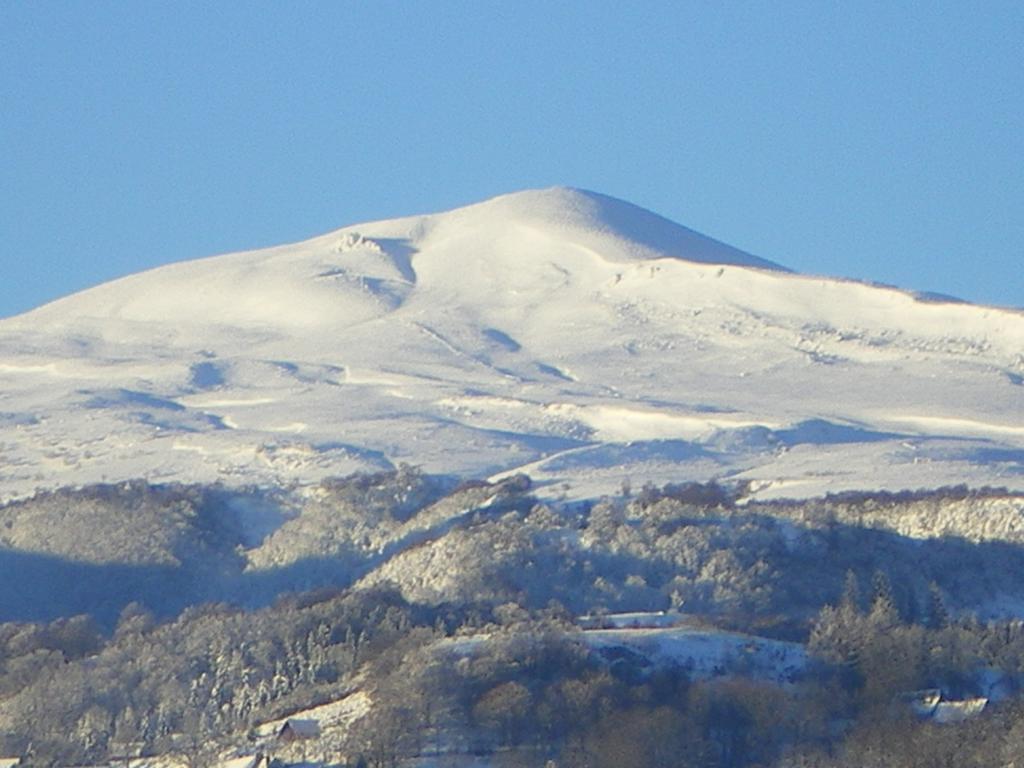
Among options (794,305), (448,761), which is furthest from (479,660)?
(794,305)

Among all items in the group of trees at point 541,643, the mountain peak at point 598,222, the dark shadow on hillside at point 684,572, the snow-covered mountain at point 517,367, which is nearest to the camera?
the group of trees at point 541,643

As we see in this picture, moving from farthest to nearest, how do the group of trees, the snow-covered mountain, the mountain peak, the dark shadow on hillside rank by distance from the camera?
the mountain peak, the snow-covered mountain, the dark shadow on hillside, the group of trees

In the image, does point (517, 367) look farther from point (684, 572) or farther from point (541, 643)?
point (541, 643)

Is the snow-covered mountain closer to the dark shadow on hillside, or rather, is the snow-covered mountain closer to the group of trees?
the dark shadow on hillside

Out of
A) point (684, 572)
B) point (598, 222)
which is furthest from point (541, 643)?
point (598, 222)

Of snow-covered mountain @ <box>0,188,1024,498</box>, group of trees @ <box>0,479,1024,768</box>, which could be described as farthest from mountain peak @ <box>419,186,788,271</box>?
group of trees @ <box>0,479,1024,768</box>

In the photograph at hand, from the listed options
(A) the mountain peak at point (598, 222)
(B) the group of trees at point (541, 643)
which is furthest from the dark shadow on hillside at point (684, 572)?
(A) the mountain peak at point (598, 222)

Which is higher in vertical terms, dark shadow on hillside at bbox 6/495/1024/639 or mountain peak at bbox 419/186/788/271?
mountain peak at bbox 419/186/788/271

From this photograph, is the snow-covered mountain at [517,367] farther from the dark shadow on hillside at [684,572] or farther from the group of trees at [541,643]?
the group of trees at [541,643]

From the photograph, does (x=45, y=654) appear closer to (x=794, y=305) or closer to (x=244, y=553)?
(x=244, y=553)

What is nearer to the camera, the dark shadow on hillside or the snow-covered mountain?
the dark shadow on hillside
